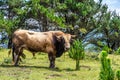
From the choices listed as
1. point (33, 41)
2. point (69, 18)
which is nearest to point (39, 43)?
point (33, 41)

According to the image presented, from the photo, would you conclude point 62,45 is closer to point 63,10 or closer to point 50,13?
point 50,13

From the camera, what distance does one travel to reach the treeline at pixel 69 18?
36.8 meters

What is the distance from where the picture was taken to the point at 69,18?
132ft

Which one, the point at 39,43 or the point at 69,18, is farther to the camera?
the point at 69,18

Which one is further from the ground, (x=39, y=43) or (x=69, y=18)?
(x=69, y=18)

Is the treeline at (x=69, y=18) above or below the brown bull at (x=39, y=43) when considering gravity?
above

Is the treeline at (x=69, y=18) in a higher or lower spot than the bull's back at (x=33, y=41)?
higher

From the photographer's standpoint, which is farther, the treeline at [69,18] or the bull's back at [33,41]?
the treeline at [69,18]

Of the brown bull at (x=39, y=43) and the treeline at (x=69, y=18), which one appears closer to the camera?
the brown bull at (x=39, y=43)

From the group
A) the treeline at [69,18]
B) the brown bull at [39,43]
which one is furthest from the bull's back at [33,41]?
the treeline at [69,18]

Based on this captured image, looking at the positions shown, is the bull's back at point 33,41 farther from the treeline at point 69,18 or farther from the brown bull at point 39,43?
the treeline at point 69,18

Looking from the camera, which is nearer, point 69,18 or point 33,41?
point 33,41

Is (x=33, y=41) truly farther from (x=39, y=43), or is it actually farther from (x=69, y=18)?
(x=69, y=18)

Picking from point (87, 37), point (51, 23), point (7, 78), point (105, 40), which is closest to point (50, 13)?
point (51, 23)
